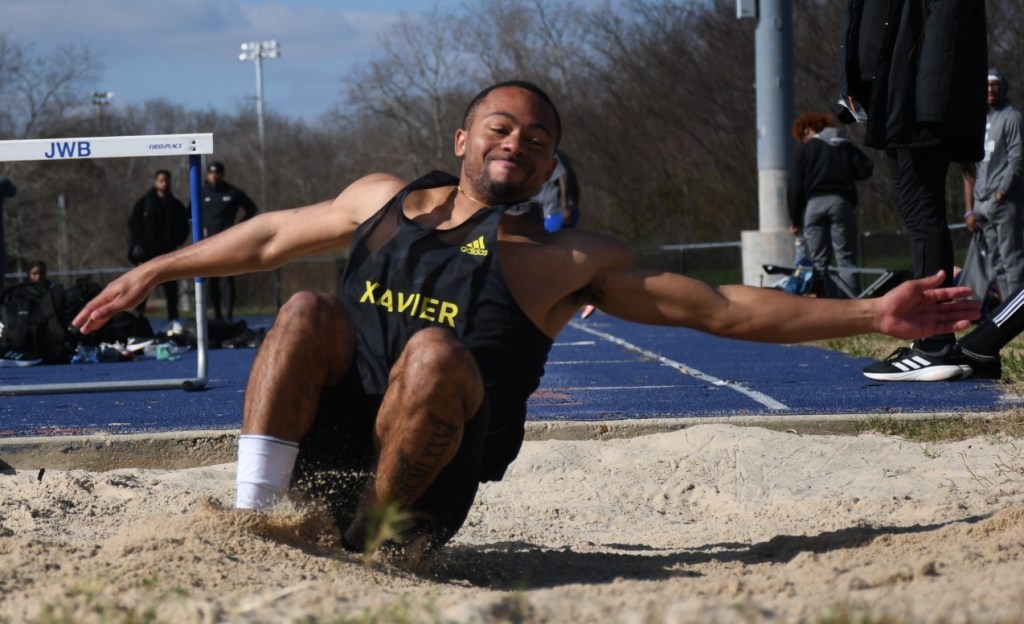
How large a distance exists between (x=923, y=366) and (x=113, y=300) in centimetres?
453

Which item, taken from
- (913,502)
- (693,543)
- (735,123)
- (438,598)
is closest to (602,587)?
(438,598)

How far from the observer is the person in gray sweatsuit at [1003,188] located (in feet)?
34.6

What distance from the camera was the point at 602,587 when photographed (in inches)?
127

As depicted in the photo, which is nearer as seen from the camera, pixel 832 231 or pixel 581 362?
pixel 581 362

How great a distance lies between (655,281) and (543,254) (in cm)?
33

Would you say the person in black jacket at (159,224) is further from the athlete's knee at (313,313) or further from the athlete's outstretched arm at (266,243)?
the athlete's knee at (313,313)

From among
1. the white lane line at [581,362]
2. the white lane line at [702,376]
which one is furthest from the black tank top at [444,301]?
the white lane line at [581,362]

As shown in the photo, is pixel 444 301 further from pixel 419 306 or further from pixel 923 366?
pixel 923 366

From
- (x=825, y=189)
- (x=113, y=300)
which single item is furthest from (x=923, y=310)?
(x=825, y=189)

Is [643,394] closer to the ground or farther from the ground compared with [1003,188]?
closer to the ground

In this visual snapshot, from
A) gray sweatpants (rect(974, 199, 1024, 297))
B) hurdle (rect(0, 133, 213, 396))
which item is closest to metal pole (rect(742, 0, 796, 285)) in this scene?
gray sweatpants (rect(974, 199, 1024, 297))

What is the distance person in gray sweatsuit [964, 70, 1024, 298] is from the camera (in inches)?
416

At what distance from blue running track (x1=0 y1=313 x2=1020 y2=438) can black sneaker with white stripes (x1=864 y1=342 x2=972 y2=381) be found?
5cm

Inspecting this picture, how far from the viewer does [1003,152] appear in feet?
34.9
